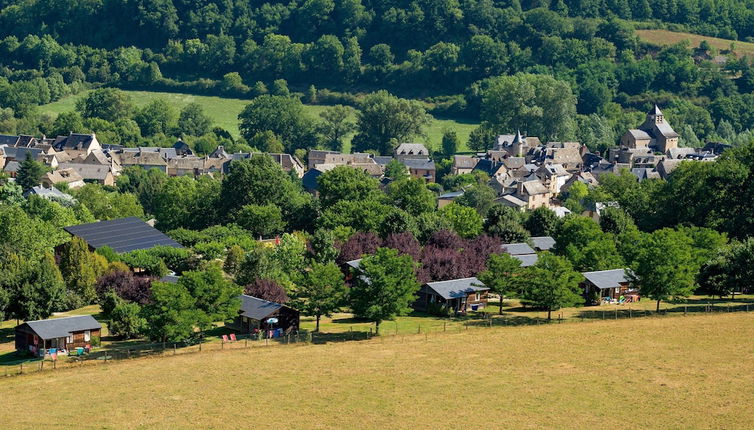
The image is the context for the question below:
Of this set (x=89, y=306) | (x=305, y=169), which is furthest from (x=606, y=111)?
(x=89, y=306)

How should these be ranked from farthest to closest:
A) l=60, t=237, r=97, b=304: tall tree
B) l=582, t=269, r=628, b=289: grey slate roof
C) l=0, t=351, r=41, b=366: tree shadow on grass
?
l=582, t=269, r=628, b=289: grey slate roof → l=60, t=237, r=97, b=304: tall tree → l=0, t=351, r=41, b=366: tree shadow on grass

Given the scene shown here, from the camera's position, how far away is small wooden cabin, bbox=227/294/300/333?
64125 millimetres

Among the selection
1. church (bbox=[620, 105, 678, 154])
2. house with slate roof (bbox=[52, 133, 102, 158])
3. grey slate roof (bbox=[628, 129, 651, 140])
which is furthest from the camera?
church (bbox=[620, 105, 678, 154])

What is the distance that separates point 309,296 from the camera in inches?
2544

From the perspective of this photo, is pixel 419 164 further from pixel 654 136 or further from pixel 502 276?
pixel 502 276

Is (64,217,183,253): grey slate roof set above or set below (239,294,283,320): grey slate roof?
above

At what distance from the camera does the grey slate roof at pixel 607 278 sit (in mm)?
72688

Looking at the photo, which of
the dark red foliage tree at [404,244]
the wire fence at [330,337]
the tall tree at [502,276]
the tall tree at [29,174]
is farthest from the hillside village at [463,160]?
the wire fence at [330,337]

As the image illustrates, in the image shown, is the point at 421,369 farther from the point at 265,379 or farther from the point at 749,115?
the point at 749,115

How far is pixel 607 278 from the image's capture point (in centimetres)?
7369

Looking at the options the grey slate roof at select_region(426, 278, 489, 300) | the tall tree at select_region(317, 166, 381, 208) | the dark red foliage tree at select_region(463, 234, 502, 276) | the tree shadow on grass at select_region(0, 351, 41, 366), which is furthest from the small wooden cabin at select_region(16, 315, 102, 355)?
the tall tree at select_region(317, 166, 381, 208)

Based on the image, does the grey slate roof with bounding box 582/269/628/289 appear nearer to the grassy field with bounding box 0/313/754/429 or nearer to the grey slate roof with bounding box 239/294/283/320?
the grassy field with bounding box 0/313/754/429

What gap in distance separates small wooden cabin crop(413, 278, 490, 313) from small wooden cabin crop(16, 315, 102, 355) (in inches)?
839

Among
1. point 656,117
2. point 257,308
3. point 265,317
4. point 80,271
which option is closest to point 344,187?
point 80,271
